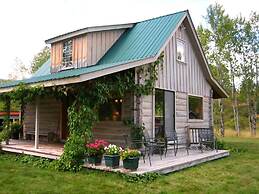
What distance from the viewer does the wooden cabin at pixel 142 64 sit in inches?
362

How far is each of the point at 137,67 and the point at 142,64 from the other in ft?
1.51

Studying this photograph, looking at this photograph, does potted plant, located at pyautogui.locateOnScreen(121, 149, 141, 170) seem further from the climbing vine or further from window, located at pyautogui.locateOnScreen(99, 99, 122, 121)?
window, located at pyautogui.locateOnScreen(99, 99, 122, 121)

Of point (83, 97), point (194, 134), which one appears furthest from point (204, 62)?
point (83, 97)

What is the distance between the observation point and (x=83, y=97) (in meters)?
7.38

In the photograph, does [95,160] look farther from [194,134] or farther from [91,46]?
[194,134]

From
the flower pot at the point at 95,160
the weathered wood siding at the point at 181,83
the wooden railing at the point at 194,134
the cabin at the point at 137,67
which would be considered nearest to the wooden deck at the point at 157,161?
the flower pot at the point at 95,160

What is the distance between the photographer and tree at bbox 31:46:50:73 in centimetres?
3372

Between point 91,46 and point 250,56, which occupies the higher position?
point 250,56

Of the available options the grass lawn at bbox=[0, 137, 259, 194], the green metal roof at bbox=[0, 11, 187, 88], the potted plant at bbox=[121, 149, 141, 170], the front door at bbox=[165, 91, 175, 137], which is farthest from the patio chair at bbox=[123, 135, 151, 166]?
the green metal roof at bbox=[0, 11, 187, 88]

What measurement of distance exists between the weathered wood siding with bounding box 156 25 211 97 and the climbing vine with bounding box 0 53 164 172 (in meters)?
1.48

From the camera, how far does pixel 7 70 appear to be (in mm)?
37281

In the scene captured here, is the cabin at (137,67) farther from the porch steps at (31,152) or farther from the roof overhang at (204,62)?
the porch steps at (31,152)

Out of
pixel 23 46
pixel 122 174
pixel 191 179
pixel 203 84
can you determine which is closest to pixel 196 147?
pixel 203 84

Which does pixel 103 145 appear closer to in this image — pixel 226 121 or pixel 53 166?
pixel 53 166
